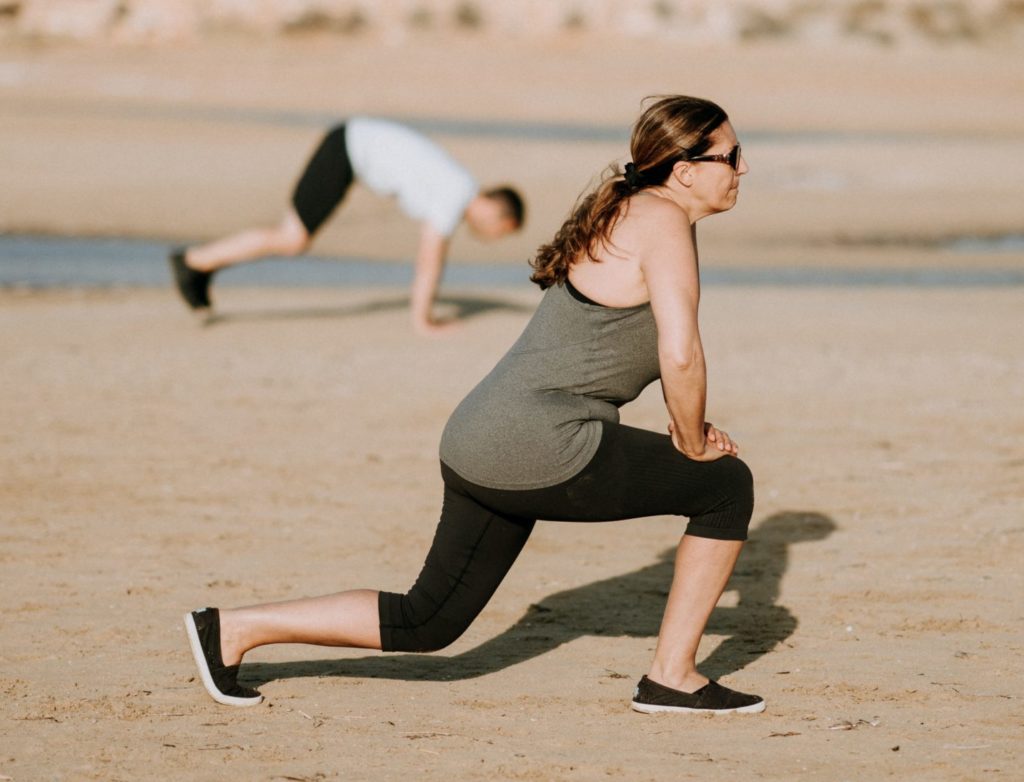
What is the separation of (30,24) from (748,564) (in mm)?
57294

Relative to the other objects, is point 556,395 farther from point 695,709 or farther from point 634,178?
point 695,709

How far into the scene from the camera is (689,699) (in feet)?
14.5

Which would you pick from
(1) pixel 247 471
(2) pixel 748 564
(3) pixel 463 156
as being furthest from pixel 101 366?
(3) pixel 463 156

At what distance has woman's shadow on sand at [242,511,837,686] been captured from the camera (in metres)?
4.93

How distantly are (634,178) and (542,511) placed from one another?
846 millimetres

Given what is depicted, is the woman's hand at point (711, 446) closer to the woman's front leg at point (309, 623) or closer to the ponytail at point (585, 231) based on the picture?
the ponytail at point (585, 231)

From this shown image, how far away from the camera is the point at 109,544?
6.21 meters

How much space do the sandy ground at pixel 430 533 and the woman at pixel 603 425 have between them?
12.8 inches

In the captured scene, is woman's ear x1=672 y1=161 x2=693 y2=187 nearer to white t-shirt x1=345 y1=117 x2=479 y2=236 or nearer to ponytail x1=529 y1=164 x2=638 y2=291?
ponytail x1=529 y1=164 x2=638 y2=291

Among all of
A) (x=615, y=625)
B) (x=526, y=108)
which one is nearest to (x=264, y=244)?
(x=615, y=625)

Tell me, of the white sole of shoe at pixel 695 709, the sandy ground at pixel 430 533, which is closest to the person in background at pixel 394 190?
the sandy ground at pixel 430 533

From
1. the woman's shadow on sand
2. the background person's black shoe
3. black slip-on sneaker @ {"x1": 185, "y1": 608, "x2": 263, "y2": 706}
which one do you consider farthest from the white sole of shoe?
the background person's black shoe

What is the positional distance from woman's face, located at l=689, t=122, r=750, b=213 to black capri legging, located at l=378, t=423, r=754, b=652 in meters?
0.59

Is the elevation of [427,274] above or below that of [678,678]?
below
